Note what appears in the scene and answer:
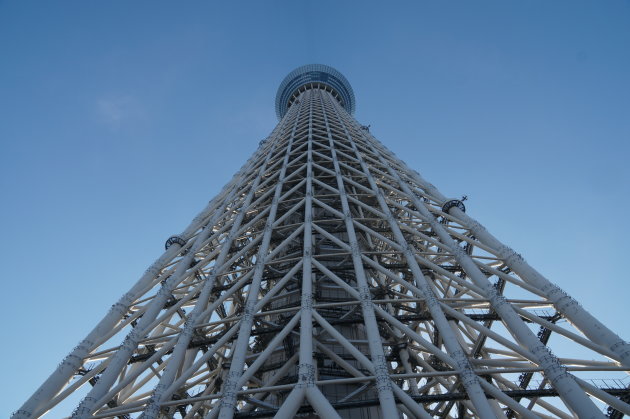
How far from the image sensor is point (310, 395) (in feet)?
28.8

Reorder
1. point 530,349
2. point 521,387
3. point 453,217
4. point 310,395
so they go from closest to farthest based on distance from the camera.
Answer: point 310,395
point 530,349
point 521,387
point 453,217

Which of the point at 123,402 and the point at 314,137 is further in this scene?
the point at 314,137

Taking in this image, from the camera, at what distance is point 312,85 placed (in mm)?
59312

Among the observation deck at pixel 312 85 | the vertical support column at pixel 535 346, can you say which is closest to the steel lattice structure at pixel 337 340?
the vertical support column at pixel 535 346

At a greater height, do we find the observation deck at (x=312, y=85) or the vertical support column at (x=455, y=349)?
the observation deck at (x=312, y=85)

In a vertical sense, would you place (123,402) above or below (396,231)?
below

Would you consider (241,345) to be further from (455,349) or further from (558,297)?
(558,297)

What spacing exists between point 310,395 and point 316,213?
13274 mm

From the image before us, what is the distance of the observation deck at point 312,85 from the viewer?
59844 millimetres

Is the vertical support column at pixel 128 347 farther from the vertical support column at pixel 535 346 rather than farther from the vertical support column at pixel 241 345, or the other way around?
the vertical support column at pixel 535 346

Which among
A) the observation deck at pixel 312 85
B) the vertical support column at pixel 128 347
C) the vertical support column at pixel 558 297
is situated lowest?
the vertical support column at pixel 128 347

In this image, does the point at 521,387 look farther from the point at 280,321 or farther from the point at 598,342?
the point at 280,321

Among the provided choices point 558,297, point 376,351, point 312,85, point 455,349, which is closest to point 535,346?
Answer: point 455,349

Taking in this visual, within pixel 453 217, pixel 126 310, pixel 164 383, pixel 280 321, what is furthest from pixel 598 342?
pixel 126 310
